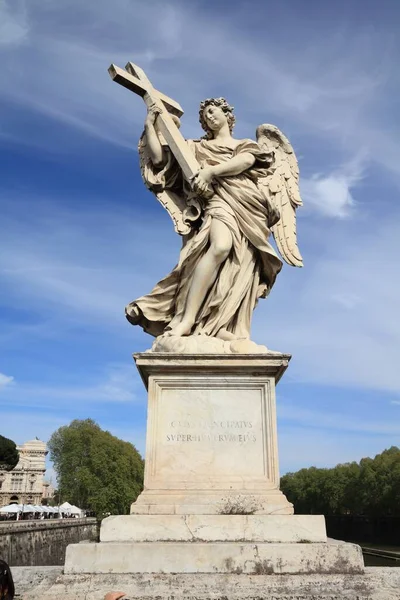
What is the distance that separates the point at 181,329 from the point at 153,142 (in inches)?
113

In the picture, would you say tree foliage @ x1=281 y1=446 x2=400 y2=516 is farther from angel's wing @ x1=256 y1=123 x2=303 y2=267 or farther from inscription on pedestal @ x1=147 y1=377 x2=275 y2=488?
inscription on pedestal @ x1=147 y1=377 x2=275 y2=488

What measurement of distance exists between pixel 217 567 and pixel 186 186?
4.91 m

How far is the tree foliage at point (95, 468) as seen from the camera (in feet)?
179

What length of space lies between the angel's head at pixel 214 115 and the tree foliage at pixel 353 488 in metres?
52.4

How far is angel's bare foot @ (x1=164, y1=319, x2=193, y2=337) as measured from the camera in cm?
646

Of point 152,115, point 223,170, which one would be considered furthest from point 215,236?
point 152,115

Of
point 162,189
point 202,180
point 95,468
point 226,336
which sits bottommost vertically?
point 226,336

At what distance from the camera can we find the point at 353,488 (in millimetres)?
61594

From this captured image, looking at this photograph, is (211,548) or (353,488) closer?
(211,548)

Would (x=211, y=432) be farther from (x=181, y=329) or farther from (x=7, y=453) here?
(x=7, y=453)

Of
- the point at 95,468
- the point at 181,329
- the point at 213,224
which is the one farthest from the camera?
the point at 95,468

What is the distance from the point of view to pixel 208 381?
5.95 metres

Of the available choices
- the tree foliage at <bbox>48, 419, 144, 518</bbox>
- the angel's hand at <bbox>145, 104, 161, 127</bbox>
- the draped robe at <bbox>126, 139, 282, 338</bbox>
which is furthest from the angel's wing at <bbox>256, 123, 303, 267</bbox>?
the tree foliage at <bbox>48, 419, 144, 518</bbox>

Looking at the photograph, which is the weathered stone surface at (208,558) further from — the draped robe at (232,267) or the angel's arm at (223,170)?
the angel's arm at (223,170)
